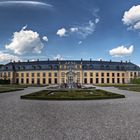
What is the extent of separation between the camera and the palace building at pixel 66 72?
245 feet

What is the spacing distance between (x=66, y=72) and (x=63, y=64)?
3712 millimetres

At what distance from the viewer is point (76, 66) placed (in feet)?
245

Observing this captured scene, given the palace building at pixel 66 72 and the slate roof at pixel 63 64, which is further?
the slate roof at pixel 63 64

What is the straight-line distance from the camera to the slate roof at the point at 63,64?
251ft

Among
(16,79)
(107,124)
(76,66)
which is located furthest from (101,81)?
(107,124)

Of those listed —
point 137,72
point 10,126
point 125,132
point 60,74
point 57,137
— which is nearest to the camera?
point 57,137

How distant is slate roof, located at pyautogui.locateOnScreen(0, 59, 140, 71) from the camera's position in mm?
76562

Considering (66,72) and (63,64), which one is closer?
(66,72)

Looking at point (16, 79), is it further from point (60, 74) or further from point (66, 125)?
point (66, 125)

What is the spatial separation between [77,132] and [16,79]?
7624 centimetres

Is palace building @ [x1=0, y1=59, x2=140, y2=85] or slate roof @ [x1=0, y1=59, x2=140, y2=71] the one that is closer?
palace building @ [x1=0, y1=59, x2=140, y2=85]

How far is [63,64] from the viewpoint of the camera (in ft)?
248

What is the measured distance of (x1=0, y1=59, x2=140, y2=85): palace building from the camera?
245ft

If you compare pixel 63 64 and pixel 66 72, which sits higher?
pixel 63 64
